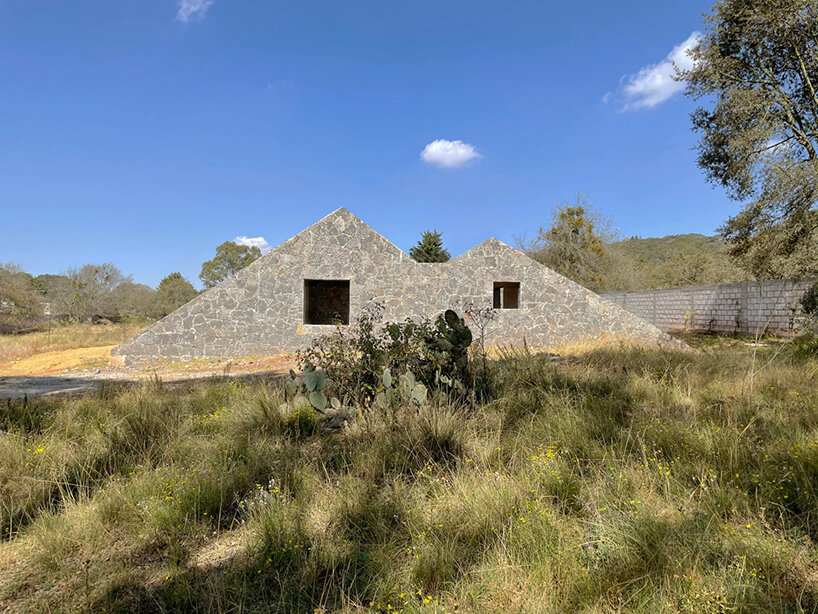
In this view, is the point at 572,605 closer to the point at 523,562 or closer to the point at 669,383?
the point at 523,562

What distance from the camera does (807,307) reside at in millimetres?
9617

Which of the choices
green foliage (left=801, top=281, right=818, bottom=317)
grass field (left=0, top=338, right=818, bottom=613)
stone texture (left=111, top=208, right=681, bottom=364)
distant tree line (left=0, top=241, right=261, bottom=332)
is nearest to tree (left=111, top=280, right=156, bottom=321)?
distant tree line (left=0, top=241, right=261, bottom=332)

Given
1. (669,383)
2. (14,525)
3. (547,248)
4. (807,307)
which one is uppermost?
(547,248)

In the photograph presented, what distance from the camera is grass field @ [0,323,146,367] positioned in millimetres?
11334

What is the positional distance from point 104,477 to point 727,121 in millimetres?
14923

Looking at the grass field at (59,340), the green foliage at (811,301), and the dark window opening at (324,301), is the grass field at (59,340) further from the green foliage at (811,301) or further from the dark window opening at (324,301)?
the green foliage at (811,301)

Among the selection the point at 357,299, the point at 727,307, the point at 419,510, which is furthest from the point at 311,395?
the point at 727,307

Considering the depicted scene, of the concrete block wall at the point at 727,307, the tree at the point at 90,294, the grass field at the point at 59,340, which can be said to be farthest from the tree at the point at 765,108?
the tree at the point at 90,294

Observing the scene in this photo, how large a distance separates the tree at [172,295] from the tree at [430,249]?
1722 centimetres

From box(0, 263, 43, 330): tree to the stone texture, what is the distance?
472 inches

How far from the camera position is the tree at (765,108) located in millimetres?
9836

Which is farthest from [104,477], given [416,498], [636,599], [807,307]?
[807,307]

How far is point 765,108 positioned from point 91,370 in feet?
56.6

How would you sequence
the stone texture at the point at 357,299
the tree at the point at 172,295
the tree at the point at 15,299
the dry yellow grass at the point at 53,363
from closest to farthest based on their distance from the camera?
the dry yellow grass at the point at 53,363
the stone texture at the point at 357,299
the tree at the point at 15,299
the tree at the point at 172,295
